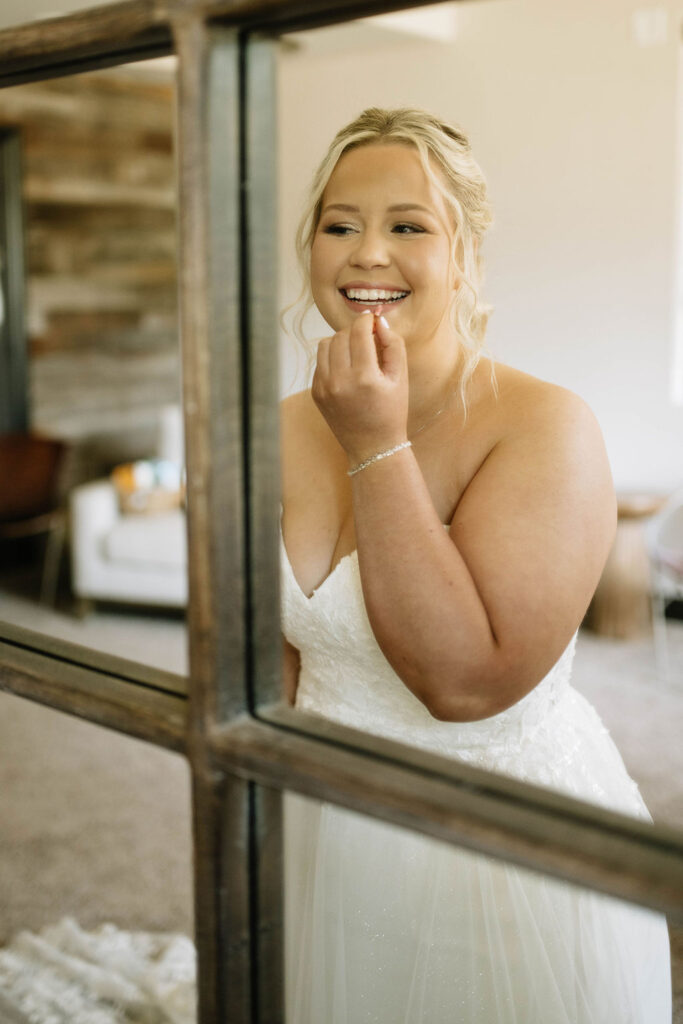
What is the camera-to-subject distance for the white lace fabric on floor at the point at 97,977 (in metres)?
1.22

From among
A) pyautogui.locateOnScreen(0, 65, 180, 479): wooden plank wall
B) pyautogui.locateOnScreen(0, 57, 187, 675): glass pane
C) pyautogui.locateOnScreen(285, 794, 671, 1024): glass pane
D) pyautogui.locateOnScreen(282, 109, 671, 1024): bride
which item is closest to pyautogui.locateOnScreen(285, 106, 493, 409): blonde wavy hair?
pyautogui.locateOnScreen(282, 109, 671, 1024): bride

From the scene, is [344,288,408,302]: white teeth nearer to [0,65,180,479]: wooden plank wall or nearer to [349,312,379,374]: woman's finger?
[349,312,379,374]: woman's finger

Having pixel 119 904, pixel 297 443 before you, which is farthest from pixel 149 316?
pixel 297 443

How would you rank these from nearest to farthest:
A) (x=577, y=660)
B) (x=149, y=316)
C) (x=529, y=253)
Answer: (x=529, y=253)
(x=577, y=660)
(x=149, y=316)

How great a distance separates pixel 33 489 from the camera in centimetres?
463

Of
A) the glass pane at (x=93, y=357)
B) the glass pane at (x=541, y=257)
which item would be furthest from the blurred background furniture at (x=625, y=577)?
the glass pane at (x=93, y=357)

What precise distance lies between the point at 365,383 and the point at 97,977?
138 centimetres

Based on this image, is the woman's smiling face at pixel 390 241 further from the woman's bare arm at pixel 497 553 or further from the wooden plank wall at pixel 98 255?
the wooden plank wall at pixel 98 255

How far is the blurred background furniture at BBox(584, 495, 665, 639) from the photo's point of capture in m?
0.66

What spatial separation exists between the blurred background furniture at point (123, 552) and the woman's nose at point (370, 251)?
347 centimetres

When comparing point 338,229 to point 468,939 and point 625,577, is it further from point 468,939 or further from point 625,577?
point 468,939

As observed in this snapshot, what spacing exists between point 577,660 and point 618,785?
157mm

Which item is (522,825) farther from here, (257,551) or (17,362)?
(17,362)

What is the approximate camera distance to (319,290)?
61 centimetres
